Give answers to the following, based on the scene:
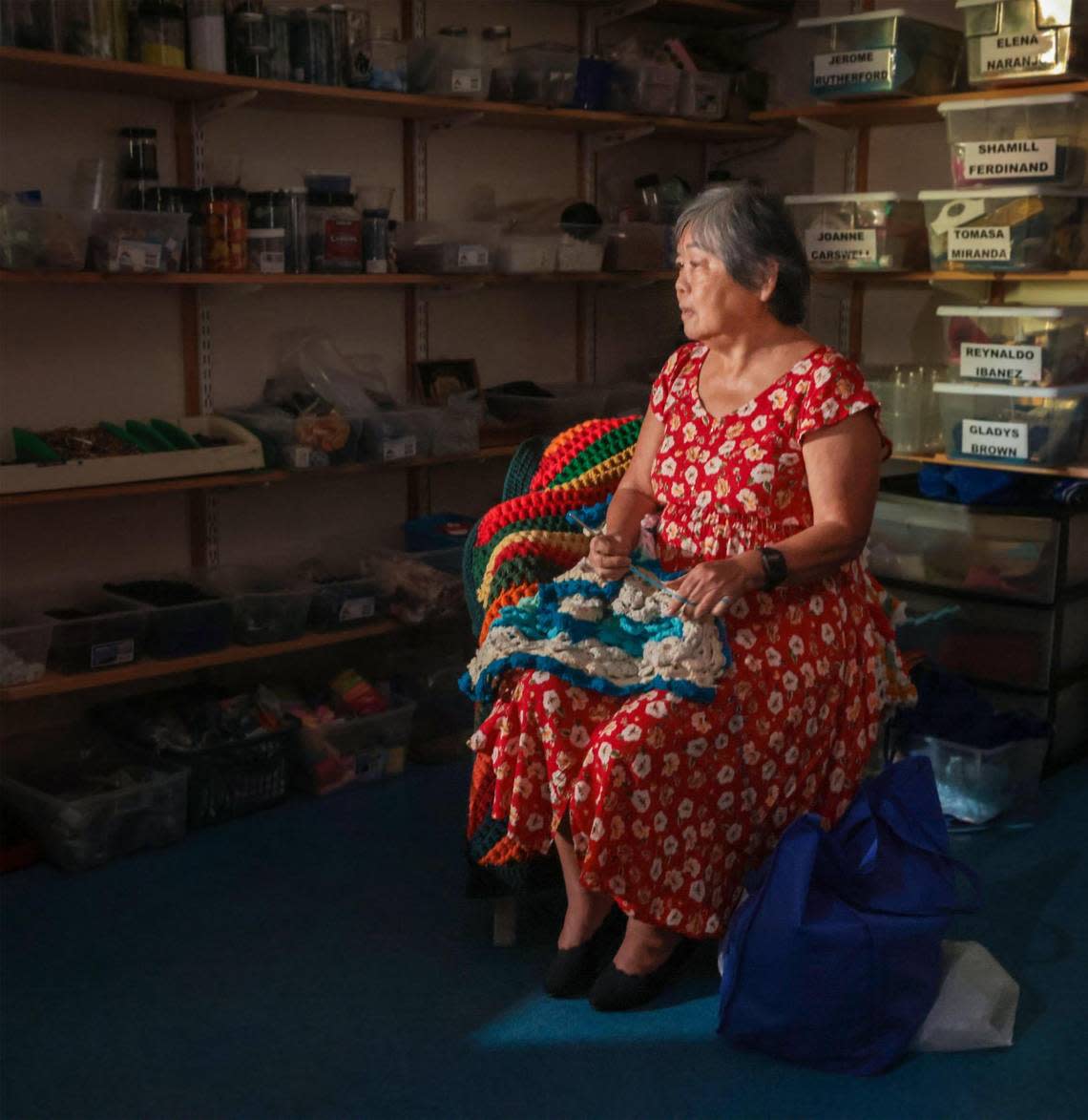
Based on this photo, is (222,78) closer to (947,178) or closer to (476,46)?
(476,46)

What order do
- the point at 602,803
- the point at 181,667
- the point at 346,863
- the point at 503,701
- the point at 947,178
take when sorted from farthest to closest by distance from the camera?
the point at 947,178, the point at 181,667, the point at 346,863, the point at 503,701, the point at 602,803

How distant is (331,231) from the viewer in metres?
3.32

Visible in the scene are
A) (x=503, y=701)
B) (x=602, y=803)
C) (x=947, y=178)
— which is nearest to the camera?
(x=602, y=803)

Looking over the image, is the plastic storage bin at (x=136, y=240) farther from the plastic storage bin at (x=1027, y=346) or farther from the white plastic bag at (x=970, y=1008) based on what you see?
the white plastic bag at (x=970, y=1008)

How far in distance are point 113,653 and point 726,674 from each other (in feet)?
4.80

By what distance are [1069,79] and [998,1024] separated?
2.16m

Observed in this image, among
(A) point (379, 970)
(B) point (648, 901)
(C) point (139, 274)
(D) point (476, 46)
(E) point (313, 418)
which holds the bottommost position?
(A) point (379, 970)

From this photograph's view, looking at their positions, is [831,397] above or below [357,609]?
above

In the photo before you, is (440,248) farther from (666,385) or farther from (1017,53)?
(1017,53)

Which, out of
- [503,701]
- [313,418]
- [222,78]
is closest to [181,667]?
[313,418]

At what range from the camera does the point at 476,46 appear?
346cm

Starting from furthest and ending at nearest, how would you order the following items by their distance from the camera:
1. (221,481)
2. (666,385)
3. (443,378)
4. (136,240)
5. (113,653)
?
(443,378) < (221,481) < (113,653) < (136,240) < (666,385)

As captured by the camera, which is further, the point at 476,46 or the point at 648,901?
the point at 476,46

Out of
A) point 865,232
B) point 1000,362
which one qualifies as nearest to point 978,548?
point 1000,362
